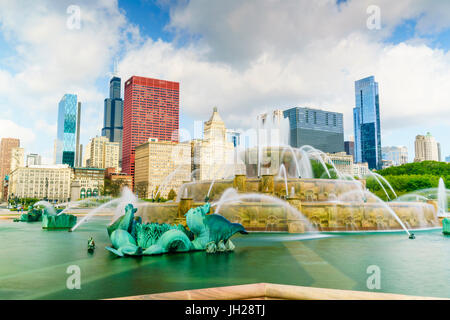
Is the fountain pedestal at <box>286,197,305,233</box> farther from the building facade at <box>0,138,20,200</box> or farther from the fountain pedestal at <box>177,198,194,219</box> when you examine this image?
the building facade at <box>0,138,20,200</box>

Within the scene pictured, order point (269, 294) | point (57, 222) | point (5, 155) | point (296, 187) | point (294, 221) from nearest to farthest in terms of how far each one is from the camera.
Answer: point (269, 294), point (294, 221), point (57, 222), point (296, 187), point (5, 155)

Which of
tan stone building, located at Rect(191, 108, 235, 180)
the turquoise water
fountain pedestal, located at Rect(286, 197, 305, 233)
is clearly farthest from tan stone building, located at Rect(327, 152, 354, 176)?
the turquoise water

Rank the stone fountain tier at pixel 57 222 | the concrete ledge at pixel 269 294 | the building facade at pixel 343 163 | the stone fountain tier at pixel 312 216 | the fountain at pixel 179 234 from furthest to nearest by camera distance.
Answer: the building facade at pixel 343 163 < the stone fountain tier at pixel 57 222 < the stone fountain tier at pixel 312 216 < the fountain at pixel 179 234 < the concrete ledge at pixel 269 294

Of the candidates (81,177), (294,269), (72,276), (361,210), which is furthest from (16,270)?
(81,177)

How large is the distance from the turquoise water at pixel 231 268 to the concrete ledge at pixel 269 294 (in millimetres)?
1900

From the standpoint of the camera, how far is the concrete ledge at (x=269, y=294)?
6.29 m

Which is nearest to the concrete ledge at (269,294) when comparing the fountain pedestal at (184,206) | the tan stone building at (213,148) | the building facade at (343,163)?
the fountain pedestal at (184,206)

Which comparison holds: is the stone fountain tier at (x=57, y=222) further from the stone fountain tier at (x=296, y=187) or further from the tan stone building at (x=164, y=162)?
the tan stone building at (x=164, y=162)

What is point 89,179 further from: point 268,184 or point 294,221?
point 294,221

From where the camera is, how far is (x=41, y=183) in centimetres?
15738

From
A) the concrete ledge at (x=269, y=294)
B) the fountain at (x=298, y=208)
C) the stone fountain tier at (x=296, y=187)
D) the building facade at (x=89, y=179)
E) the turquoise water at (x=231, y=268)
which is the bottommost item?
the turquoise water at (x=231, y=268)

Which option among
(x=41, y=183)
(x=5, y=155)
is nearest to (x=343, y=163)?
Answer: (x=41, y=183)

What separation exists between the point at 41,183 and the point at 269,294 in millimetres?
171676
